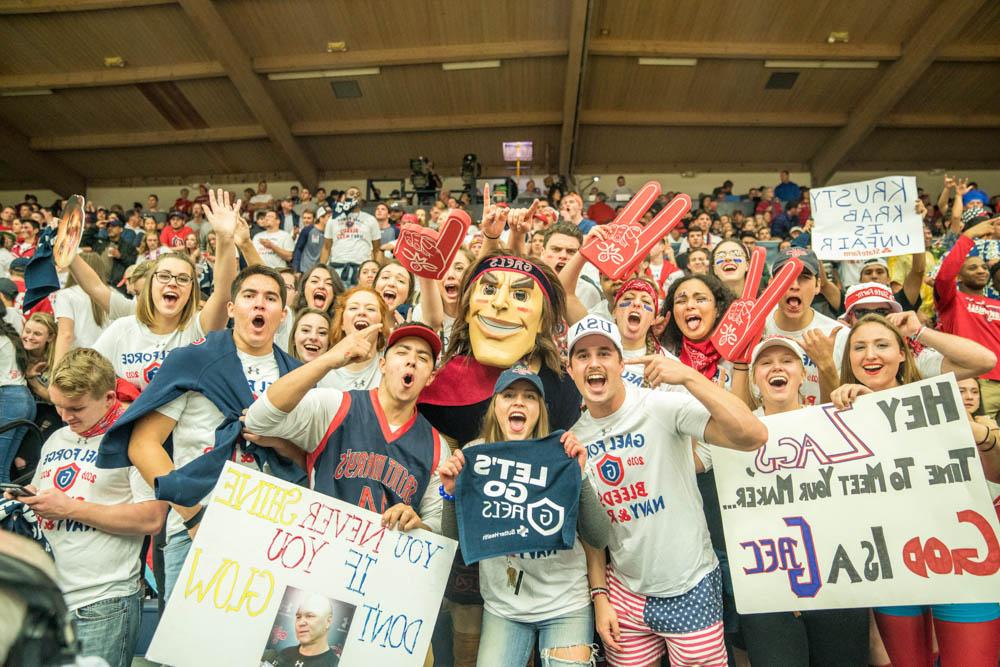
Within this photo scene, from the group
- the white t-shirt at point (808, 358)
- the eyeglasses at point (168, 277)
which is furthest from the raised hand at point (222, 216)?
the white t-shirt at point (808, 358)

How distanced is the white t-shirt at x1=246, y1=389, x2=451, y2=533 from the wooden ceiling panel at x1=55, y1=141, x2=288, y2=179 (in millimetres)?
15765

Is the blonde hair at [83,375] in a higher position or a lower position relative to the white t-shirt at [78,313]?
lower

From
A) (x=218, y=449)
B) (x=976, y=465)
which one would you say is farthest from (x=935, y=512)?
(x=218, y=449)

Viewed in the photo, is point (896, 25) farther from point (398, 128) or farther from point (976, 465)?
point (976, 465)

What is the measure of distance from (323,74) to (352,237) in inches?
298

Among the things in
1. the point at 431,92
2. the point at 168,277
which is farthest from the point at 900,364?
the point at 431,92

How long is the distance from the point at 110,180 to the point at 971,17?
20.9m

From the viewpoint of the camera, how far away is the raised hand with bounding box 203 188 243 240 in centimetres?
349

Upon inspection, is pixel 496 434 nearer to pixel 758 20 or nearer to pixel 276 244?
pixel 276 244

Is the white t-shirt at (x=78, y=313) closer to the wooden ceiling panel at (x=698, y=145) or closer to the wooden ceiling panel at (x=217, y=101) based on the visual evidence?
the wooden ceiling panel at (x=217, y=101)

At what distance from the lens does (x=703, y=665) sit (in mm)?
2367

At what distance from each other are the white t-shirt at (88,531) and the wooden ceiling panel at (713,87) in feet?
43.2

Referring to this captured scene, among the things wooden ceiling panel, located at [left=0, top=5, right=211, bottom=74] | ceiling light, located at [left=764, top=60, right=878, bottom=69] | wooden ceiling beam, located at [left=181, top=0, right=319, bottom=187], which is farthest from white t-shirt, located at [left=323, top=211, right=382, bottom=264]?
ceiling light, located at [left=764, top=60, right=878, bottom=69]

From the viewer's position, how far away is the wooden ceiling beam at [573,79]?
472 inches
